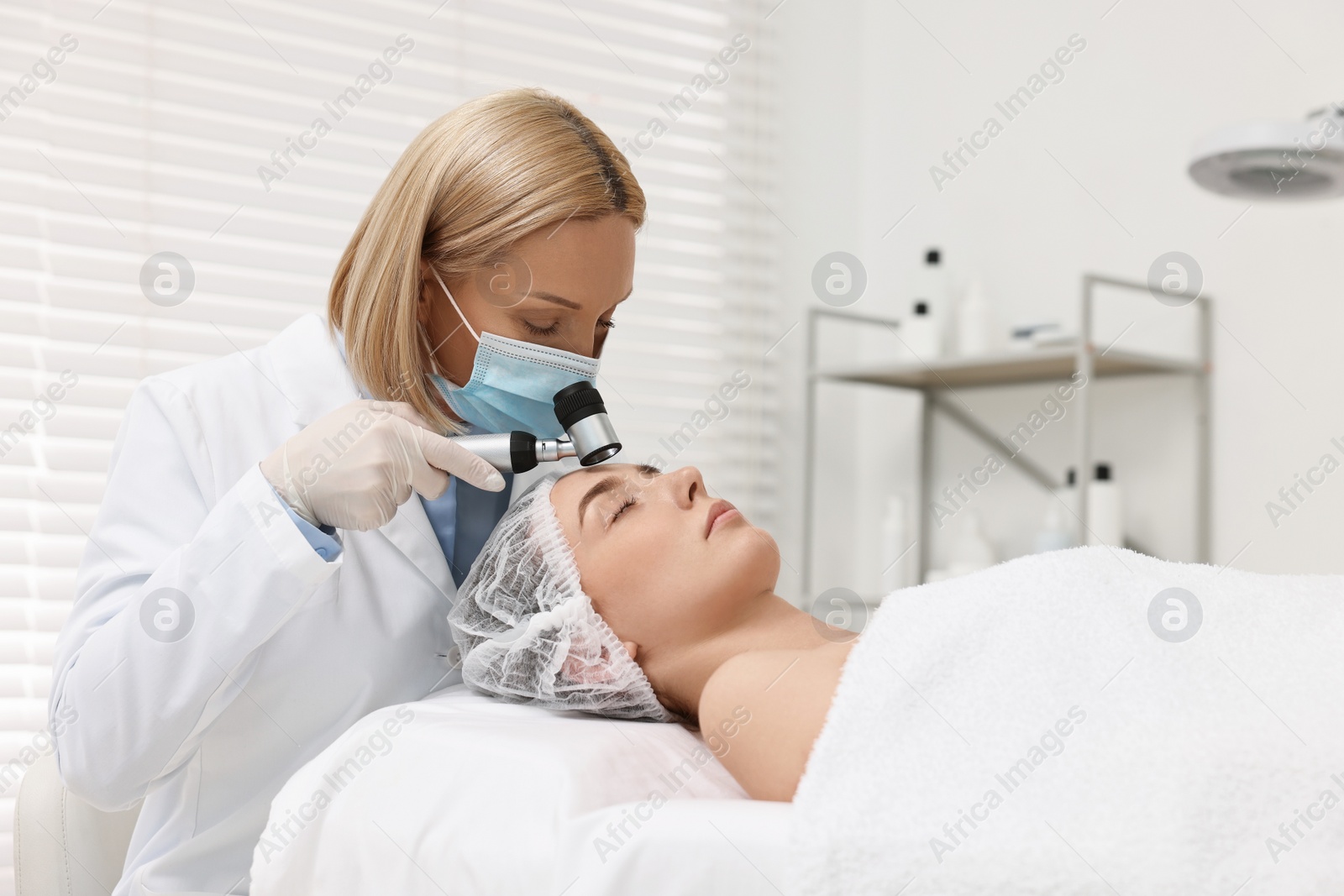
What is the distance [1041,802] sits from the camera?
28.1 inches

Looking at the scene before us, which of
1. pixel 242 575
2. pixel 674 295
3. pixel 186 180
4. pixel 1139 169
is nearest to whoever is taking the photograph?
pixel 242 575

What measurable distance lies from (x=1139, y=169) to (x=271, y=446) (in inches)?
73.8

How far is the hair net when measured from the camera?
1125 mm

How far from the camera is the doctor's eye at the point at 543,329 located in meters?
1.21

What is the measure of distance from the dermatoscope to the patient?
0.07 metres

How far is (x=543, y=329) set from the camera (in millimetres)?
1219

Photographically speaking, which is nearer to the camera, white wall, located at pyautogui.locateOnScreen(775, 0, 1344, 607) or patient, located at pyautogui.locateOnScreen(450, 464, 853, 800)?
patient, located at pyautogui.locateOnScreen(450, 464, 853, 800)

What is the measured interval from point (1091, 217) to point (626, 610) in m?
1.68

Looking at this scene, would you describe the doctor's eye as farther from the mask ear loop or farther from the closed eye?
the closed eye

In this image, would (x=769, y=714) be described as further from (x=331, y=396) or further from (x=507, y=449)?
(x=331, y=396)

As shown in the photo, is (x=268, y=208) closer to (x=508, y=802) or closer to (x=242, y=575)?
(x=242, y=575)

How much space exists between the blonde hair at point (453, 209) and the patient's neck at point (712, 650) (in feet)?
1.17

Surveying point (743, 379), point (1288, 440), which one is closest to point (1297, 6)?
point (1288, 440)

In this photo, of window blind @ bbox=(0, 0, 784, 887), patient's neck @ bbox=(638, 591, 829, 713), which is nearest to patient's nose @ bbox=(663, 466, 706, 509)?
patient's neck @ bbox=(638, 591, 829, 713)
